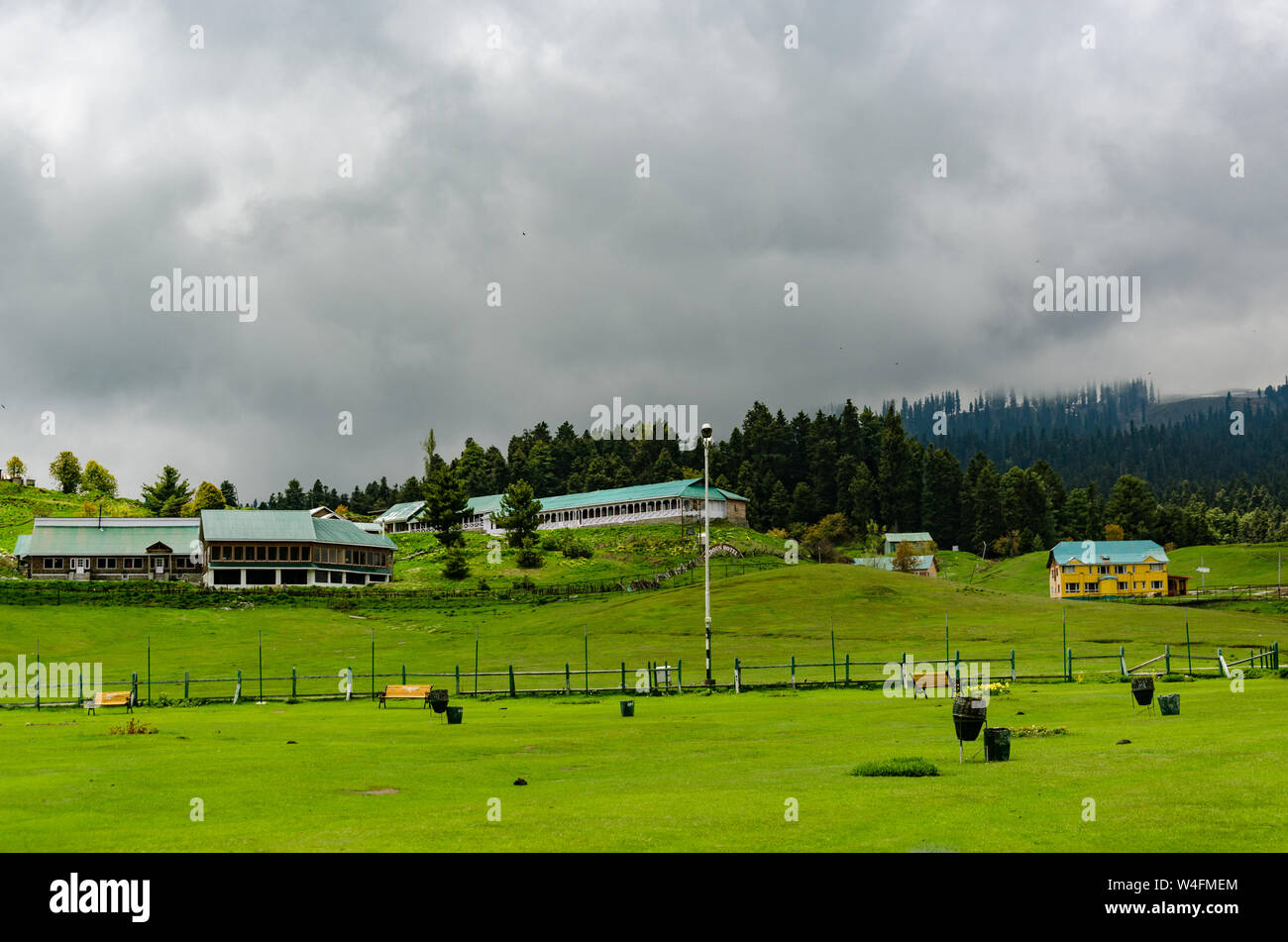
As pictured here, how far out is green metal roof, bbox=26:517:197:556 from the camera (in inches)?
5022

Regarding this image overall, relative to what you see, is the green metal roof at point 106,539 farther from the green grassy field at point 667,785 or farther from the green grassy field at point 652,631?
the green grassy field at point 667,785

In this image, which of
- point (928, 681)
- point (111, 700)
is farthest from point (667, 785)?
point (111, 700)

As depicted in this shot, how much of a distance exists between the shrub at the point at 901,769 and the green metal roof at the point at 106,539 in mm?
123898

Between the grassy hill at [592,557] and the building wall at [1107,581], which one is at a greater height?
the grassy hill at [592,557]

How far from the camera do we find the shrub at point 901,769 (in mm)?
20125

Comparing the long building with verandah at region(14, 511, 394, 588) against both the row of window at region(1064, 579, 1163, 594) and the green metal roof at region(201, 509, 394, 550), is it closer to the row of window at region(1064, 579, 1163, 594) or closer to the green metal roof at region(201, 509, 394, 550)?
the green metal roof at region(201, 509, 394, 550)

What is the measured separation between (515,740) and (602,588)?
303ft

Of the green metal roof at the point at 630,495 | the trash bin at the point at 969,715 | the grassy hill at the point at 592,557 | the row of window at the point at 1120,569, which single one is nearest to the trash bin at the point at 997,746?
the trash bin at the point at 969,715

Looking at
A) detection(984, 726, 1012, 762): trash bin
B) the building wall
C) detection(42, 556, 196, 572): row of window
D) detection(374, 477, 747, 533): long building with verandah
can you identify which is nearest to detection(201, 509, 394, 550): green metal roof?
detection(42, 556, 196, 572): row of window

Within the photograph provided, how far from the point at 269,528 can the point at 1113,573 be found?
111371 millimetres
